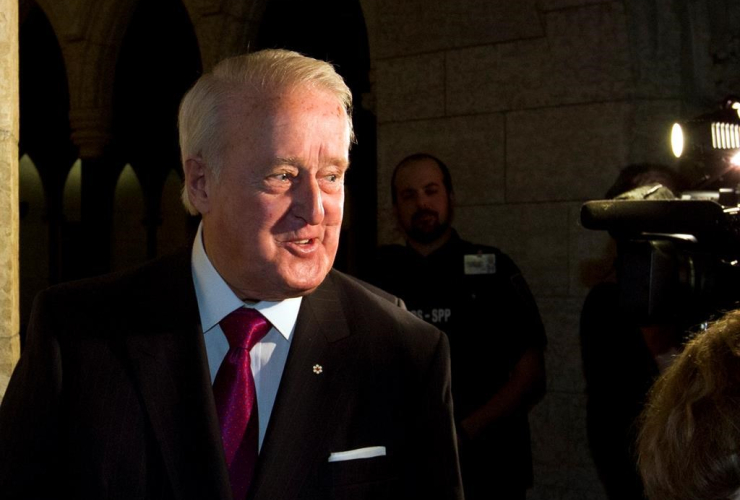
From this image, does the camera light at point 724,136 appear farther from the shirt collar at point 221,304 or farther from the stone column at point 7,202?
the stone column at point 7,202

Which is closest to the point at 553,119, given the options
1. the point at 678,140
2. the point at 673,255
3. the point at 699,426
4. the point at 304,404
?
the point at 678,140

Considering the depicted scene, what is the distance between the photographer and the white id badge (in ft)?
10.1

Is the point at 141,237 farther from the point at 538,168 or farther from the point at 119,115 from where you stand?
the point at 538,168

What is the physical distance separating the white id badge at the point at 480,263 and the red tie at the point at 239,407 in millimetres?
1753

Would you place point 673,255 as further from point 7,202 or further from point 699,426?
point 7,202

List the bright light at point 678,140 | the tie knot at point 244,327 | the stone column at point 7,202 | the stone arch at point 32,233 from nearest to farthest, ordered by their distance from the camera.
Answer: the tie knot at point 244,327
the stone column at point 7,202
the bright light at point 678,140
the stone arch at point 32,233

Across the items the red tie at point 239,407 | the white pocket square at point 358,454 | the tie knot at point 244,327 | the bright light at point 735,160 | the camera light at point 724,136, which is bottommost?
the white pocket square at point 358,454

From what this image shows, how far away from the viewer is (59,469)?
133cm

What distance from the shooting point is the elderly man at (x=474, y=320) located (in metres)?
2.91

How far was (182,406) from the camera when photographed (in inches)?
52.7

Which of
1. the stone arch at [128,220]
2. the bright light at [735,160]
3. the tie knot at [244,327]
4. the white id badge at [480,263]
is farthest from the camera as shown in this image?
the stone arch at [128,220]

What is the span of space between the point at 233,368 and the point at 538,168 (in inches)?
116

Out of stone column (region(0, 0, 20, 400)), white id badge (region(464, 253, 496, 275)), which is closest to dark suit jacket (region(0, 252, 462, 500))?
stone column (region(0, 0, 20, 400))

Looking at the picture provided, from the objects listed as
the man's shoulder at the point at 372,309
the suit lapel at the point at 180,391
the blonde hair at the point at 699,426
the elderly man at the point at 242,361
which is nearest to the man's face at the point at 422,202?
the man's shoulder at the point at 372,309
